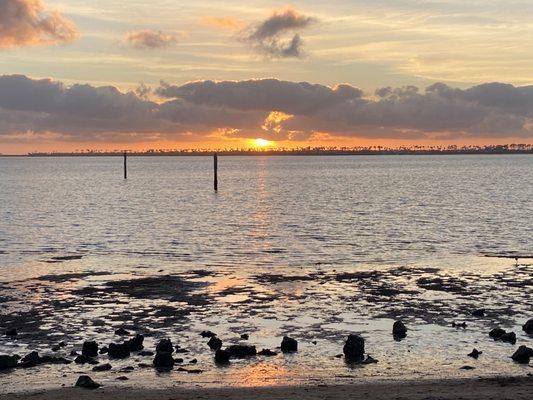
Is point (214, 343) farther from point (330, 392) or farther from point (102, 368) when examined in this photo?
point (330, 392)

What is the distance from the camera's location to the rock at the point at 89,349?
22.1m

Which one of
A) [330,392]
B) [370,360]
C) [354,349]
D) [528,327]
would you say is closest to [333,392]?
[330,392]

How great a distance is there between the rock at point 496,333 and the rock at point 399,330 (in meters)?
2.98

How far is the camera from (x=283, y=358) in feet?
72.6

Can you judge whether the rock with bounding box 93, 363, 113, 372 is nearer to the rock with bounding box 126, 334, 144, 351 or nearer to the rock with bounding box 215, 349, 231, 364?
the rock with bounding box 126, 334, 144, 351

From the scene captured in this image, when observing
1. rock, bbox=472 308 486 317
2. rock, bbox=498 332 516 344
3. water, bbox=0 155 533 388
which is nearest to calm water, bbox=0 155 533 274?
water, bbox=0 155 533 388

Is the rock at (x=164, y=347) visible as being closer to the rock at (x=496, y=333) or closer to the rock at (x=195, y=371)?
the rock at (x=195, y=371)

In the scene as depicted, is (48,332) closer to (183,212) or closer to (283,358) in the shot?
(283,358)

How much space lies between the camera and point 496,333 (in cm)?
2442

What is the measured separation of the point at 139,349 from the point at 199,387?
14.8ft

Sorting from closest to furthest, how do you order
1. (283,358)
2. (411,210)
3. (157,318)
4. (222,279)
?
(283,358), (157,318), (222,279), (411,210)

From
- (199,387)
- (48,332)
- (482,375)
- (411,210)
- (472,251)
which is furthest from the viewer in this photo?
(411,210)

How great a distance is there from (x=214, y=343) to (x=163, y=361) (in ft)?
9.13

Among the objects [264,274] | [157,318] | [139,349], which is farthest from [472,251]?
[139,349]
